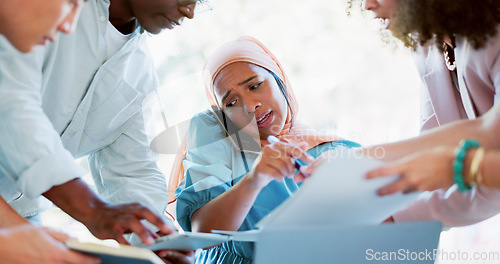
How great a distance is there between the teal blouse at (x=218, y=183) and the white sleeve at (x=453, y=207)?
36 centimetres

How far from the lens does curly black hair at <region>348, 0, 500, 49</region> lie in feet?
3.01

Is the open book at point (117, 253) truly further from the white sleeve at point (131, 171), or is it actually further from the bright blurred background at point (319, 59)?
the bright blurred background at point (319, 59)

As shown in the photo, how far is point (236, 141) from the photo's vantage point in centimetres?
156

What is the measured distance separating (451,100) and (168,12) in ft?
2.37

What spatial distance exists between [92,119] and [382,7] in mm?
752

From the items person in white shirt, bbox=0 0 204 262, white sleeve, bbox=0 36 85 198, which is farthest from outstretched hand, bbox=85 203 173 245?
white sleeve, bbox=0 36 85 198

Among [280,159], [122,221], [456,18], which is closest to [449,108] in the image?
[456,18]

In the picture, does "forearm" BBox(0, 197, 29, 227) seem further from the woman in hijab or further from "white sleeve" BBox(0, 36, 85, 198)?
the woman in hijab

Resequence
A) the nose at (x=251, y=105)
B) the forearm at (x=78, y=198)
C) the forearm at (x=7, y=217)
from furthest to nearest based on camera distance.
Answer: the nose at (x=251, y=105)
the forearm at (x=78, y=198)
the forearm at (x=7, y=217)

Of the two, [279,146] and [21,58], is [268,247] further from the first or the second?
[21,58]

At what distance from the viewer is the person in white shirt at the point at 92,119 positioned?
0.92 m

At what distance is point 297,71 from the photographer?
10.2 feet

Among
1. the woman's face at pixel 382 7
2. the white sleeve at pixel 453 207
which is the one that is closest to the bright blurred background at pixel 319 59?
the white sleeve at pixel 453 207

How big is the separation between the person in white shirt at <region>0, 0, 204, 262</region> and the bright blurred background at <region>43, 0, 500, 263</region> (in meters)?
1.17
